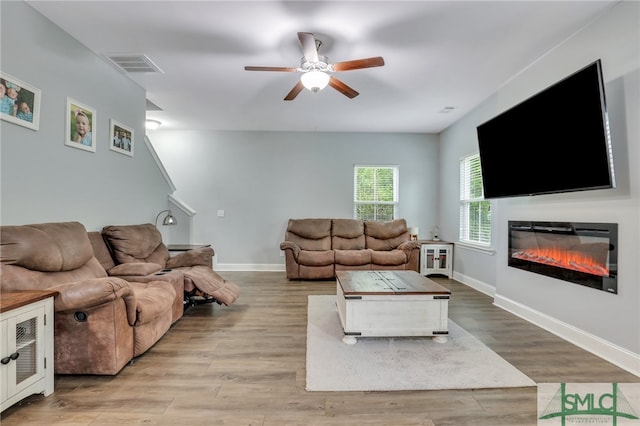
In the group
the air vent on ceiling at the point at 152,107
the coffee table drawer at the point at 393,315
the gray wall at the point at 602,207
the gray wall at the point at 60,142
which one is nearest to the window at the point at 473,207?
the gray wall at the point at 602,207

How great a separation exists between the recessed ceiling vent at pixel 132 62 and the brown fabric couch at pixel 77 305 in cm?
186

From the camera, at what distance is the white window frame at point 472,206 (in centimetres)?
458

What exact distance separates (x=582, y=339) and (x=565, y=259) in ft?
2.21

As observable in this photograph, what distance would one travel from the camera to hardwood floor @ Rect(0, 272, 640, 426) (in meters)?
1.72

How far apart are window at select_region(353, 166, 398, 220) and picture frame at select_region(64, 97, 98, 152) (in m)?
4.30

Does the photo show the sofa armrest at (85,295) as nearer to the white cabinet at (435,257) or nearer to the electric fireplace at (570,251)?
the electric fireplace at (570,251)

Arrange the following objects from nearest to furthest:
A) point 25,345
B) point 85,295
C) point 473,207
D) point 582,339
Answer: point 25,345, point 85,295, point 582,339, point 473,207

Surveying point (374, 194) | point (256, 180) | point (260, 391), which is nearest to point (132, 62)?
point (256, 180)

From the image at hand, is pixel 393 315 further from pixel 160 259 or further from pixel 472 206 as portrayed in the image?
pixel 472 206

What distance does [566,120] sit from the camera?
2.57 meters

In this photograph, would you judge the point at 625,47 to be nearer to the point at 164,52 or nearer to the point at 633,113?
the point at 633,113

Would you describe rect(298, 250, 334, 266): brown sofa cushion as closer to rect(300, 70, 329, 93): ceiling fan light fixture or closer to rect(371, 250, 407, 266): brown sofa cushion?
rect(371, 250, 407, 266): brown sofa cushion

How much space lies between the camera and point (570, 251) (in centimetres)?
279

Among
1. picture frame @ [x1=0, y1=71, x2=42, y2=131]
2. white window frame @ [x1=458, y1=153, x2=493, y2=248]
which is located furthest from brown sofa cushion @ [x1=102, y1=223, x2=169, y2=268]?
white window frame @ [x1=458, y1=153, x2=493, y2=248]
